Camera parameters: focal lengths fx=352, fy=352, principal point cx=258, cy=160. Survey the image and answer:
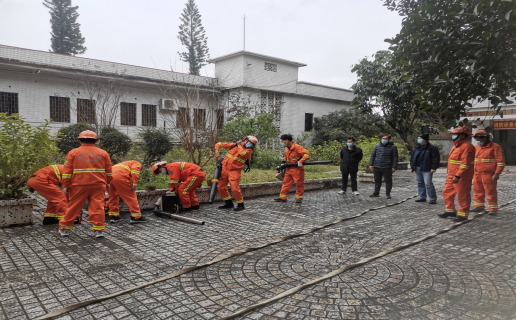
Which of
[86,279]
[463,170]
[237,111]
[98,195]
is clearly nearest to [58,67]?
[237,111]

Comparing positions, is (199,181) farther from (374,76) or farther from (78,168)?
(374,76)

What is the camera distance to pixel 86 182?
17.6ft

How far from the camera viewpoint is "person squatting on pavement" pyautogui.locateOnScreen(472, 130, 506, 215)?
2.53m

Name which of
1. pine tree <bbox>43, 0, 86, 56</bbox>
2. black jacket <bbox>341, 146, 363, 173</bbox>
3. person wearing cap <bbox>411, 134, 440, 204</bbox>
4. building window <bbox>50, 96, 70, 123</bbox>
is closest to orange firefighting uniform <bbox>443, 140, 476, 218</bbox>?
person wearing cap <bbox>411, 134, 440, 204</bbox>

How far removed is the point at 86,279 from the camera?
381cm

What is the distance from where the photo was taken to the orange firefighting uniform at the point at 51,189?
614cm

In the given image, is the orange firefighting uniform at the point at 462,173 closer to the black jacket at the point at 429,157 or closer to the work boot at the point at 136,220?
the black jacket at the point at 429,157

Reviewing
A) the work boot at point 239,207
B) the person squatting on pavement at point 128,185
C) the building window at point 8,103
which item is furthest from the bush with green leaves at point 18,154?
the building window at point 8,103

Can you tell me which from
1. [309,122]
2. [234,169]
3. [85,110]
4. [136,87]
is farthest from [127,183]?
[309,122]

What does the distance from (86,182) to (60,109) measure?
1308 centimetres

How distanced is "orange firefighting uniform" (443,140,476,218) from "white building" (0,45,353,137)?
8907 mm

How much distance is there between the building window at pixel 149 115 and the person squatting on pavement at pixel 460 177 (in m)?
15.3

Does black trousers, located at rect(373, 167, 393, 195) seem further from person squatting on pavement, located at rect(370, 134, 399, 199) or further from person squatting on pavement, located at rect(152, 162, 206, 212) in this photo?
person squatting on pavement, located at rect(152, 162, 206, 212)

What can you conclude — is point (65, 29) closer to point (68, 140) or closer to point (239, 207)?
point (68, 140)
